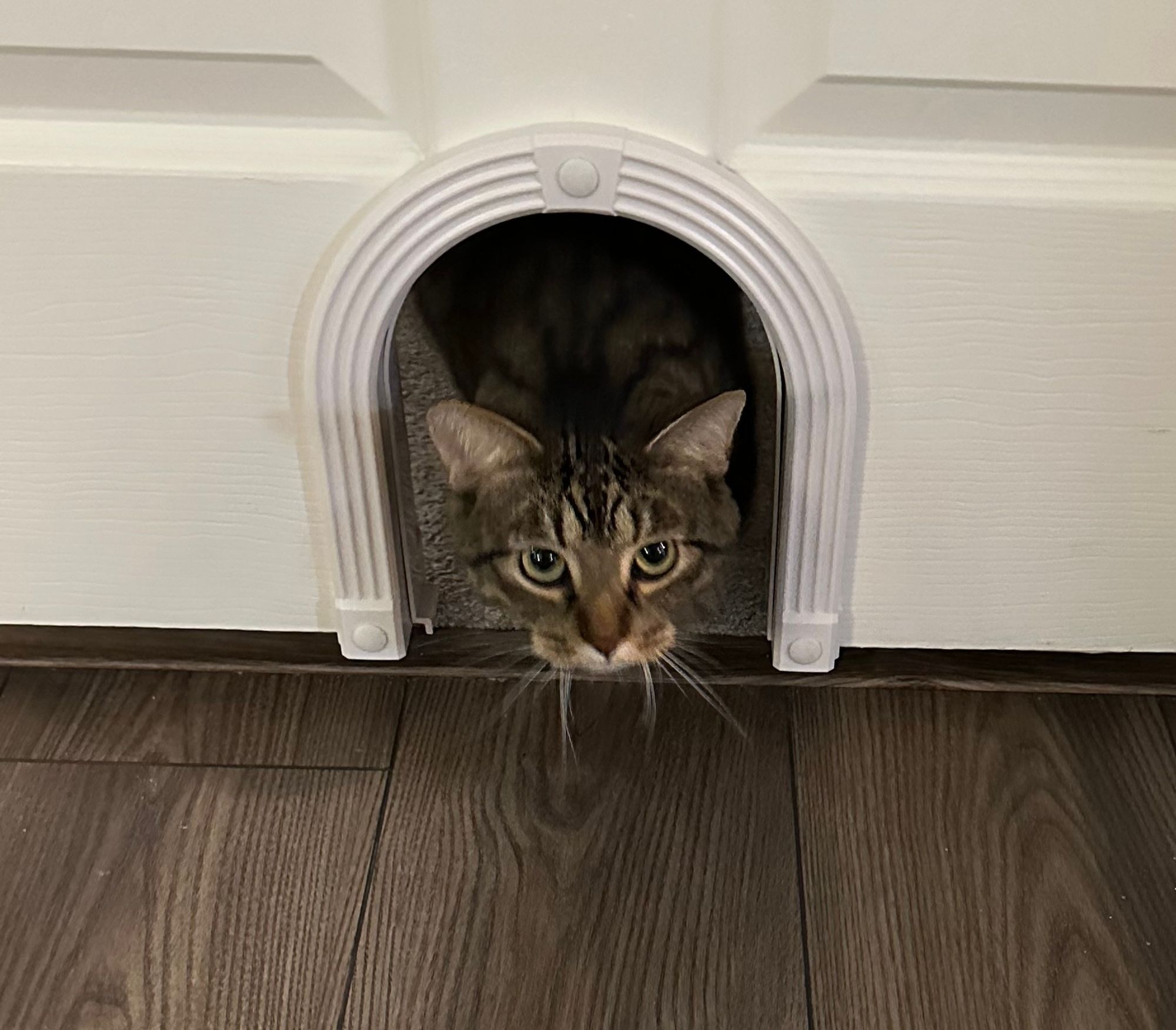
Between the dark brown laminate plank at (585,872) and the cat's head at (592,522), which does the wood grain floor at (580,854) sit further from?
the cat's head at (592,522)

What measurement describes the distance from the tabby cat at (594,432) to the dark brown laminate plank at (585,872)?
0.11 metres

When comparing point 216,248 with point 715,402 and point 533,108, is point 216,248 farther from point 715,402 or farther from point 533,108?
point 715,402

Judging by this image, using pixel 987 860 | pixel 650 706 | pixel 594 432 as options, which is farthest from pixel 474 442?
pixel 987 860

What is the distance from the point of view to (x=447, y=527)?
1.39 metres

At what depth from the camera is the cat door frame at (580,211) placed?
3.00 feet

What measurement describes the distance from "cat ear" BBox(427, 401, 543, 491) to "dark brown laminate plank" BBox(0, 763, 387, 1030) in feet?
1.03

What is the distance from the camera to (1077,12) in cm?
83

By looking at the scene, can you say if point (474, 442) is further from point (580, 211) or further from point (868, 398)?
point (868, 398)

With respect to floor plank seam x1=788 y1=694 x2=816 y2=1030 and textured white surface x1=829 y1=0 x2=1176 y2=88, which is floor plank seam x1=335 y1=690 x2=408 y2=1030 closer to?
floor plank seam x1=788 y1=694 x2=816 y2=1030

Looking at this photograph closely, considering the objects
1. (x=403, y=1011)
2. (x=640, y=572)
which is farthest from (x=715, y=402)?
(x=403, y=1011)

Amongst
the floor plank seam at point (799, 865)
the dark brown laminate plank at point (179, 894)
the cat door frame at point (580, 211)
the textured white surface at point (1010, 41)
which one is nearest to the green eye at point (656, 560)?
the cat door frame at point (580, 211)

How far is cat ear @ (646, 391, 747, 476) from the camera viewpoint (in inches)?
40.7

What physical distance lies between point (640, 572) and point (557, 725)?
0.66ft

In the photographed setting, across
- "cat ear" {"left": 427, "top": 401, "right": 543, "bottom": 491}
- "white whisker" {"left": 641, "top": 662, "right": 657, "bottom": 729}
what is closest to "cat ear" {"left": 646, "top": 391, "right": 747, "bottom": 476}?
"cat ear" {"left": 427, "top": 401, "right": 543, "bottom": 491}
